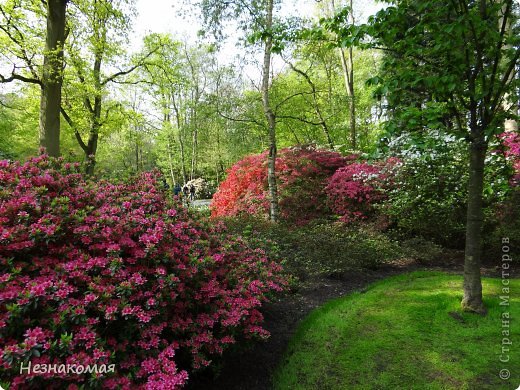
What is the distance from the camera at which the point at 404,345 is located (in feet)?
10.0

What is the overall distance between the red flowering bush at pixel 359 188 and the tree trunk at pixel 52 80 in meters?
7.43

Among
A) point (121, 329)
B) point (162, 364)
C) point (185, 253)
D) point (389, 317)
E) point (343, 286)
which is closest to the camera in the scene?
point (162, 364)

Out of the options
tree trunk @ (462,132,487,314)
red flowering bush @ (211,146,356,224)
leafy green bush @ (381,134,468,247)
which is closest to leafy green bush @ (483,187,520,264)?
leafy green bush @ (381,134,468,247)

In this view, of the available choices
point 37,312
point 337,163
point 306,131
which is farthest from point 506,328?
point 306,131

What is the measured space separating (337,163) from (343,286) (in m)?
5.10

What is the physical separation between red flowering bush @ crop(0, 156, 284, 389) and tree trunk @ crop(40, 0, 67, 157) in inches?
229

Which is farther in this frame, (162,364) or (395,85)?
(395,85)

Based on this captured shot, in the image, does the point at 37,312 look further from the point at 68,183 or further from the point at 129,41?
the point at 129,41

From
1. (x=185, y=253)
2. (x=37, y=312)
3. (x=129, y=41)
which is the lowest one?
(x=37, y=312)

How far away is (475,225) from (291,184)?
21.1 feet

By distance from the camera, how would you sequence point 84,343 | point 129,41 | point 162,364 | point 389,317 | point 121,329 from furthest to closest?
1. point 129,41
2. point 389,317
3. point 121,329
4. point 162,364
5. point 84,343

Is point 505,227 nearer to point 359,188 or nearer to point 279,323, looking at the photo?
point 359,188

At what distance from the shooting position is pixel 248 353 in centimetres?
325

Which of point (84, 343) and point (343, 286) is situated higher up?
point (84, 343)
